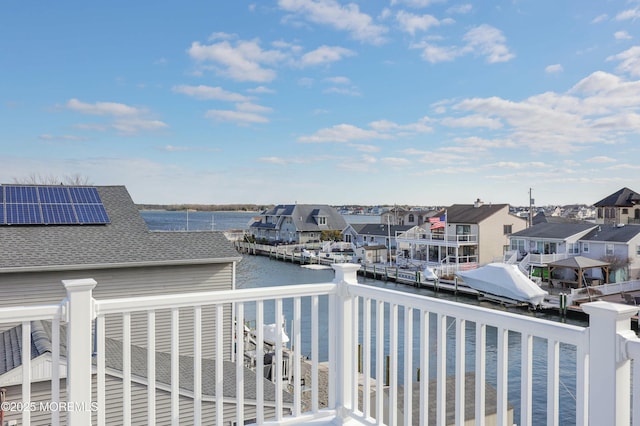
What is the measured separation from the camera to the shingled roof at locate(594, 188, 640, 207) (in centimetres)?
3228

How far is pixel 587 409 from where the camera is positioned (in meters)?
1.65

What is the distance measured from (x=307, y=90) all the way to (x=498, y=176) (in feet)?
56.5

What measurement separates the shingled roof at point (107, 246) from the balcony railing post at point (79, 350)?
6.15 metres

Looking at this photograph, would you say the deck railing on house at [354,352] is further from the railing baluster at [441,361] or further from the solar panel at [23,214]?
the solar panel at [23,214]

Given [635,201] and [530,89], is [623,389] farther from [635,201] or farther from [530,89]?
[635,201]

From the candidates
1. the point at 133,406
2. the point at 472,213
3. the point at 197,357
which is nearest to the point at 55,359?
the point at 197,357

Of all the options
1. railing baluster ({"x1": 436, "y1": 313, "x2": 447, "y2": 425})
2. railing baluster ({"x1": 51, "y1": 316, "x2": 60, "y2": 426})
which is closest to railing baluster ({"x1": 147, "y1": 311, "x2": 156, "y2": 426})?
railing baluster ({"x1": 51, "y1": 316, "x2": 60, "y2": 426})

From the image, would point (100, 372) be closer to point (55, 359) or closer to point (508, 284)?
point (55, 359)

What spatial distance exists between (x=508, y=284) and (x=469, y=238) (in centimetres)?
992

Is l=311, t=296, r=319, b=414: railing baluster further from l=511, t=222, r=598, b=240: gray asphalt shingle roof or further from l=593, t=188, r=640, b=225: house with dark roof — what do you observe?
l=593, t=188, r=640, b=225: house with dark roof

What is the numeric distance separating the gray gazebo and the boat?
2.82 m

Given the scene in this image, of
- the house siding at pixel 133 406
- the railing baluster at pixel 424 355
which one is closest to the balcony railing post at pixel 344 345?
the railing baluster at pixel 424 355

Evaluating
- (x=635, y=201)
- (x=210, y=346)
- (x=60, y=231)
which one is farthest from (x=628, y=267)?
(x=60, y=231)

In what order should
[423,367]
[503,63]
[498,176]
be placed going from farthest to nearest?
[498,176] < [503,63] < [423,367]
